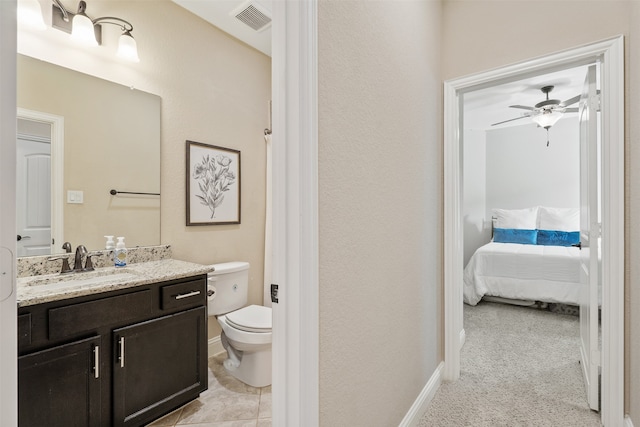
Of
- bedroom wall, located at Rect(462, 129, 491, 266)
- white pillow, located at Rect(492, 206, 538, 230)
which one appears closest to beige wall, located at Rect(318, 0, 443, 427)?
bedroom wall, located at Rect(462, 129, 491, 266)

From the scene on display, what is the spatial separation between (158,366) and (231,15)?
2.54 meters

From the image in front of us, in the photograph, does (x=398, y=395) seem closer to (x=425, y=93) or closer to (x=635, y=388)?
(x=635, y=388)

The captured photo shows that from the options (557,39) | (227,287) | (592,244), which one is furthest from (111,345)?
(557,39)

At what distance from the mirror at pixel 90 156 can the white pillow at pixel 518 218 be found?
17.9 ft

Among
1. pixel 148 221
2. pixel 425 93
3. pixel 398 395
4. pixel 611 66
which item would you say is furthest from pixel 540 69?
pixel 148 221

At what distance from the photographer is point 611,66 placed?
163 cm

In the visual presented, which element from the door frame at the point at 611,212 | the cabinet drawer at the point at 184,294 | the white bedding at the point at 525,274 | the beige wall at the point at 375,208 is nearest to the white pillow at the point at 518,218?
the white bedding at the point at 525,274

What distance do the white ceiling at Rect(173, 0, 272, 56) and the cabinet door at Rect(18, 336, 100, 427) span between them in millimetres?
2357

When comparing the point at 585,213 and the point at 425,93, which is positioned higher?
the point at 425,93

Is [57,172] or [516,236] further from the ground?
[57,172]

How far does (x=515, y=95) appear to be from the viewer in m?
4.27

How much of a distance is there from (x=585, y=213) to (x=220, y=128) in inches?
111

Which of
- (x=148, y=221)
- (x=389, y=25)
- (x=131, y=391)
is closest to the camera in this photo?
(x=389, y=25)

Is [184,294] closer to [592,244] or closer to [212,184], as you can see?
[212,184]
